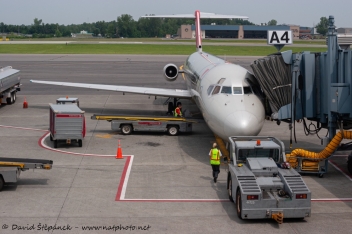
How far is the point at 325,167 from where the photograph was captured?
68.6 feet

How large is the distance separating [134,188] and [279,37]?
965 centimetres

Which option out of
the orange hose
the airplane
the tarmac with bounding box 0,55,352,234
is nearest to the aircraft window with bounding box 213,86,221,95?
the airplane

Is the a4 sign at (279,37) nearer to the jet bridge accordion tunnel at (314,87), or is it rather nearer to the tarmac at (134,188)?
the jet bridge accordion tunnel at (314,87)

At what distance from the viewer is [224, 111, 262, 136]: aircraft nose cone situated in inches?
813

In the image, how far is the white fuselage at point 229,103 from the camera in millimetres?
20941

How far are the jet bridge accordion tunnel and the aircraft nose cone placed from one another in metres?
1.17

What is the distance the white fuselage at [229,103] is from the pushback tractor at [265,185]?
8.55ft

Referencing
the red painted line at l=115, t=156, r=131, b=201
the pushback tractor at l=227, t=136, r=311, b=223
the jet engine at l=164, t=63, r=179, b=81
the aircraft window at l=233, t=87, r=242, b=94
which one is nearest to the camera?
the pushback tractor at l=227, t=136, r=311, b=223

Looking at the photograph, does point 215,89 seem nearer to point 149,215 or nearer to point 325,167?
point 325,167

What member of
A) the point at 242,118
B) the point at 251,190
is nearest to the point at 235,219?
the point at 251,190

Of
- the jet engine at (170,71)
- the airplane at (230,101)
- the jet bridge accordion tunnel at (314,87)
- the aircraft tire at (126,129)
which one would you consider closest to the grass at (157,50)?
the jet engine at (170,71)

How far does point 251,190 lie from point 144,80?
131 feet

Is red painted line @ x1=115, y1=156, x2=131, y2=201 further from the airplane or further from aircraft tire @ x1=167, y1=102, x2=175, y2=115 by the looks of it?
aircraft tire @ x1=167, y1=102, x2=175, y2=115

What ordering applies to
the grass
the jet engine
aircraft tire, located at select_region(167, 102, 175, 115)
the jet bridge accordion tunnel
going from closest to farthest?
the jet bridge accordion tunnel → aircraft tire, located at select_region(167, 102, 175, 115) → the jet engine → the grass
